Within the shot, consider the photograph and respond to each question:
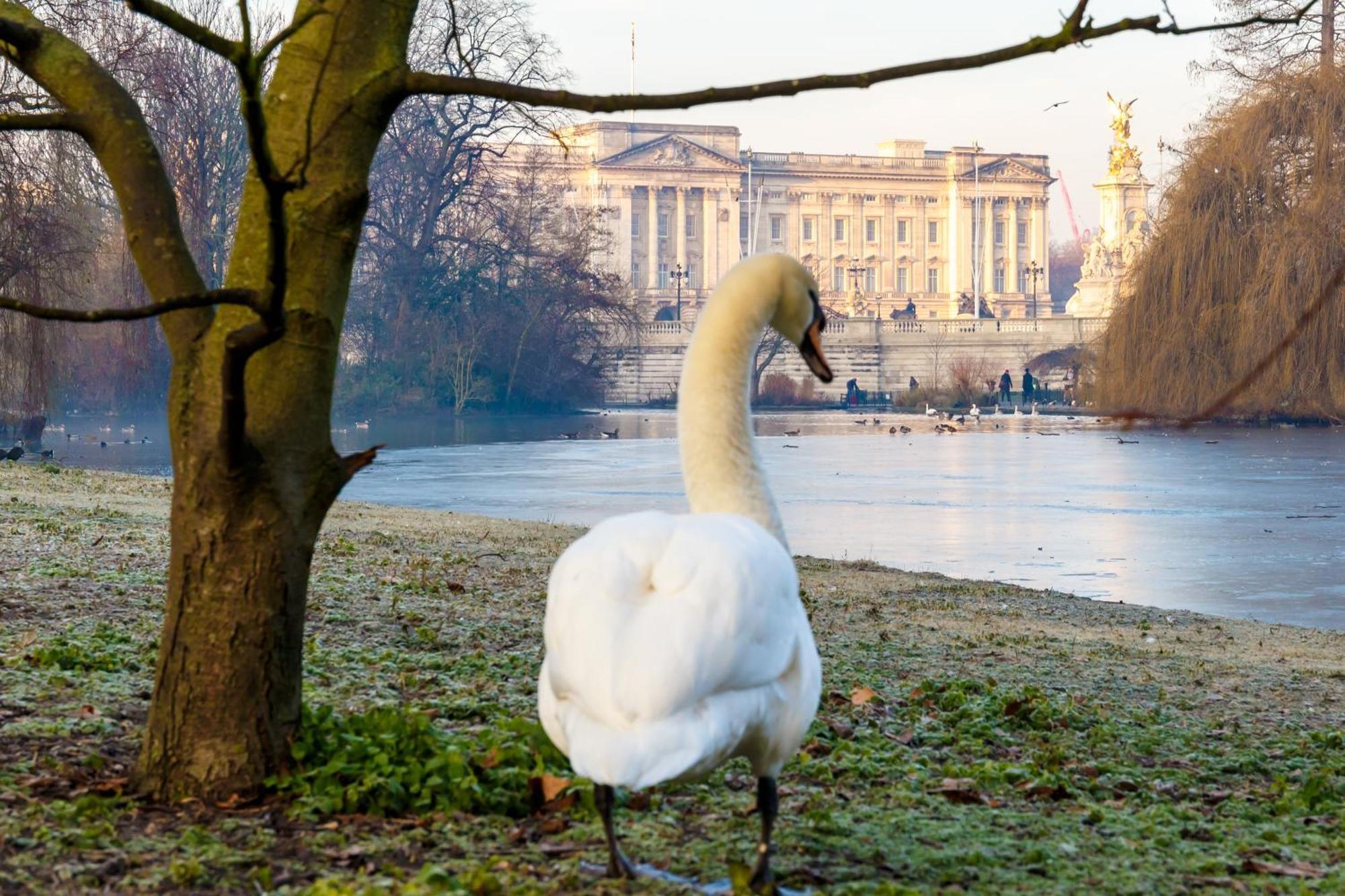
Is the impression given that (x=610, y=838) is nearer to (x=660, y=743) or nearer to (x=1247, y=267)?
(x=660, y=743)

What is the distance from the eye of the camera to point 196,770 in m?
4.48

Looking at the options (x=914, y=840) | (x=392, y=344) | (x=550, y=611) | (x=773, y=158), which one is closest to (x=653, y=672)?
(x=550, y=611)

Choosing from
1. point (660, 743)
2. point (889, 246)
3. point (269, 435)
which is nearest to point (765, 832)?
point (660, 743)

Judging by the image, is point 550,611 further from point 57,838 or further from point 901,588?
point 901,588

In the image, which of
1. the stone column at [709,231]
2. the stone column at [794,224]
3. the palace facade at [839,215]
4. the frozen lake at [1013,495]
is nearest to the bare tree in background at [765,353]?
the frozen lake at [1013,495]

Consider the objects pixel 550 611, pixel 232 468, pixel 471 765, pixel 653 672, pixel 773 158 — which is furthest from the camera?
pixel 773 158

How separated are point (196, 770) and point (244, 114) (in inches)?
71.8

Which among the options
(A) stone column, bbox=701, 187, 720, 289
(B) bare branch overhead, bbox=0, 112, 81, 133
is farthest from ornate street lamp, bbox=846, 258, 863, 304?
(B) bare branch overhead, bbox=0, 112, 81, 133

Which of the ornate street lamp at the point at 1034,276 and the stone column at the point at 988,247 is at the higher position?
the stone column at the point at 988,247

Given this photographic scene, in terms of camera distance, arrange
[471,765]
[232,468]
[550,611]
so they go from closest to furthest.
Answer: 1. [550,611]
2. [232,468]
3. [471,765]

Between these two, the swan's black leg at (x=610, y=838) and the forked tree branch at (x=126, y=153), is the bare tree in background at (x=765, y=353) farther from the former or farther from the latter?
the swan's black leg at (x=610, y=838)

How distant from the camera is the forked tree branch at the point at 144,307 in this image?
377 centimetres

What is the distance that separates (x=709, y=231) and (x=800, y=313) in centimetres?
14203

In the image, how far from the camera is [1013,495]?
24.8 meters
